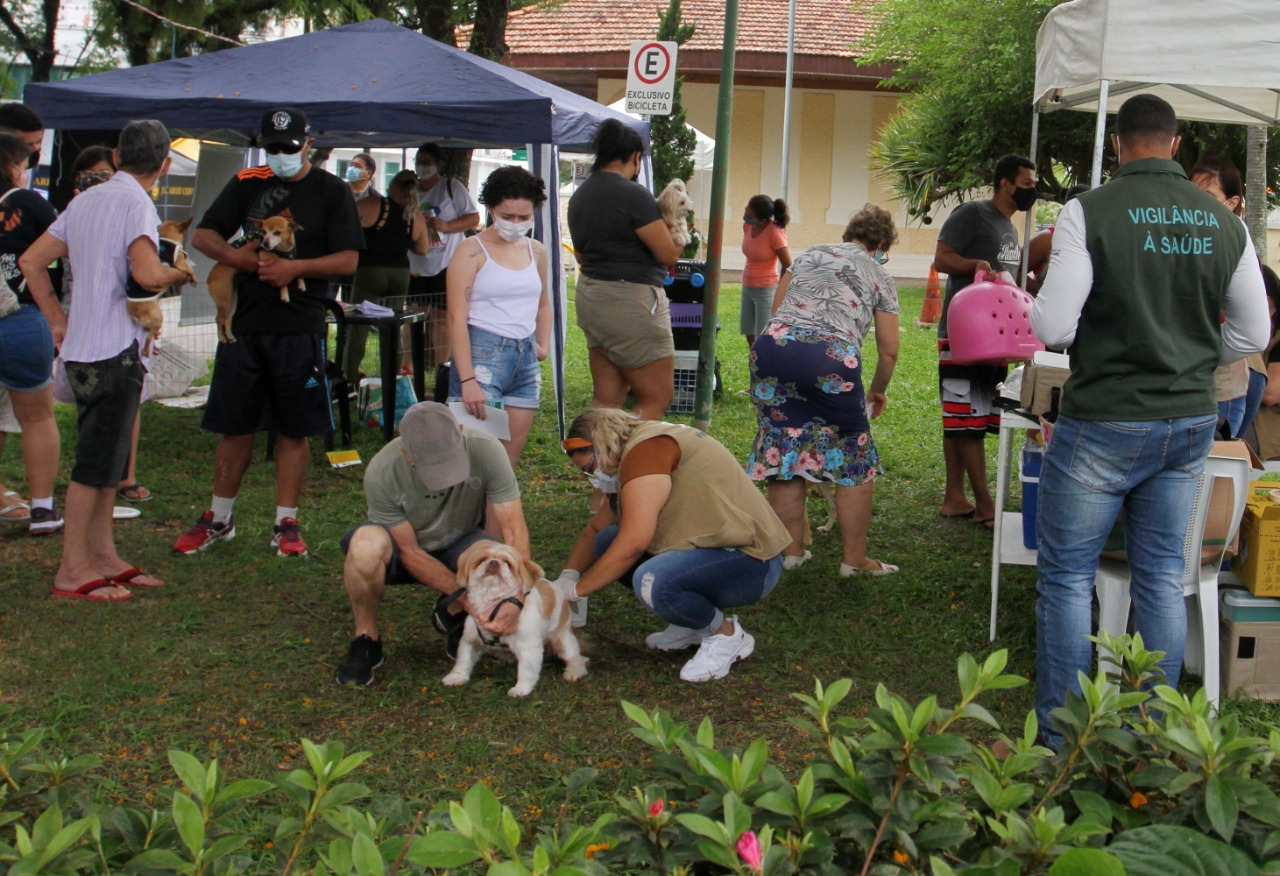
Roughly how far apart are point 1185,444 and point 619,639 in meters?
2.24

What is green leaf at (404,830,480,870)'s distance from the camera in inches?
56.7

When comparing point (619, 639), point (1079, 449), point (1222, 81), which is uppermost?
point (1222, 81)

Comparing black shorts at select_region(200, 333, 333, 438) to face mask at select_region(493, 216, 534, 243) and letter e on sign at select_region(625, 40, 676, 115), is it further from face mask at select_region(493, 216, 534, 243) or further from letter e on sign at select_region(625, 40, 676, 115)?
letter e on sign at select_region(625, 40, 676, 115)

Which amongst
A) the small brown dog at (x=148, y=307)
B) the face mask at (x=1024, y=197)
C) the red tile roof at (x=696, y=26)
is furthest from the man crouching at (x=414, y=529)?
the red tile roof at (x=696, y=26)

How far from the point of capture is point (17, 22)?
53.6ft

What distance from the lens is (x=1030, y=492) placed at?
4570 millimetres

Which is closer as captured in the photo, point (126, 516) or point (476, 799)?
point (476, 799)

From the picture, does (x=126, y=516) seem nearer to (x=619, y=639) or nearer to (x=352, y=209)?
(x=352, y=209)

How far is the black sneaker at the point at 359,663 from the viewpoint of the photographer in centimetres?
Answer: 427

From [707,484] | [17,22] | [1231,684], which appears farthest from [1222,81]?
[17,22]

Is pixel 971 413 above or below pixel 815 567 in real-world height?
above

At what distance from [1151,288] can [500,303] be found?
3.03m

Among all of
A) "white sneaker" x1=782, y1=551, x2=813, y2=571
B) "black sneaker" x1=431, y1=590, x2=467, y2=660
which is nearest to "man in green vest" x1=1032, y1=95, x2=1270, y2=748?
"black sneaker" x1=431, y1=590, x2=467, y2=660

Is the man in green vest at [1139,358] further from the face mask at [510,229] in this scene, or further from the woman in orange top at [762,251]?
the woman in orange top at [762,251]
